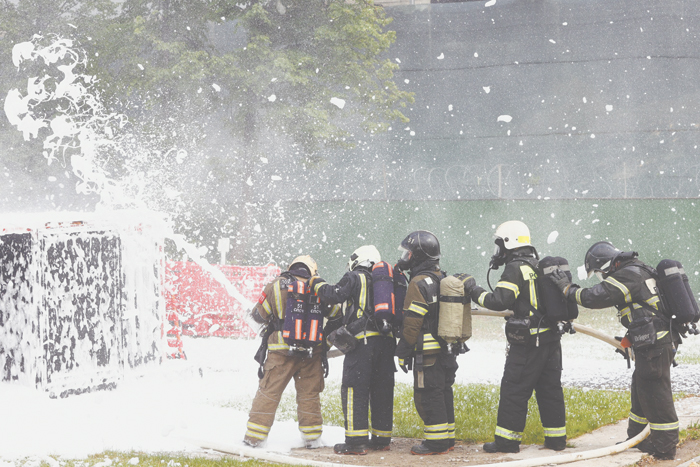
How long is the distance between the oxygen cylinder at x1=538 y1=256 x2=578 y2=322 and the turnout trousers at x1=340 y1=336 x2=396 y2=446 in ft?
4.26

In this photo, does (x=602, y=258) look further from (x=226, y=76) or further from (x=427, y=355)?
(x=226, y=76)

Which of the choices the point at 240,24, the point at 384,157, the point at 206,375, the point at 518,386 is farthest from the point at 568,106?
the point at 518,386

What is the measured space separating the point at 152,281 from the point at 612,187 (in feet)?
45.8

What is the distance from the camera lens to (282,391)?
5711 mm

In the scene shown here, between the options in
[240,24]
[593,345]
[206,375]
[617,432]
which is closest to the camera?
[617,432]

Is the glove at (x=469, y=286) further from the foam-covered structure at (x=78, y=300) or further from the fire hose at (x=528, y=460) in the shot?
the foam-covered structure at (x=78, y=300)

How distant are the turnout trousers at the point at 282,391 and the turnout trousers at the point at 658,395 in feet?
8.42

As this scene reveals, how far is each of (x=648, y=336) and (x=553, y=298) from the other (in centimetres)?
73

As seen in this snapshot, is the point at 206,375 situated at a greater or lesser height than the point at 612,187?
lesser

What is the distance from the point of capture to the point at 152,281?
26.7 feet

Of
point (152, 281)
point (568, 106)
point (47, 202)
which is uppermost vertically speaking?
point (568, 106)

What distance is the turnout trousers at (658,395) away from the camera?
17.1ft

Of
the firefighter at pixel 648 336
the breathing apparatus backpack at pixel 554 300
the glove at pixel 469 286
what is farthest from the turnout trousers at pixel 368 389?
the firefighter at pixel 648 336

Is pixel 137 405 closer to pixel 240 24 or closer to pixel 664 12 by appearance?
pixel 240 24
